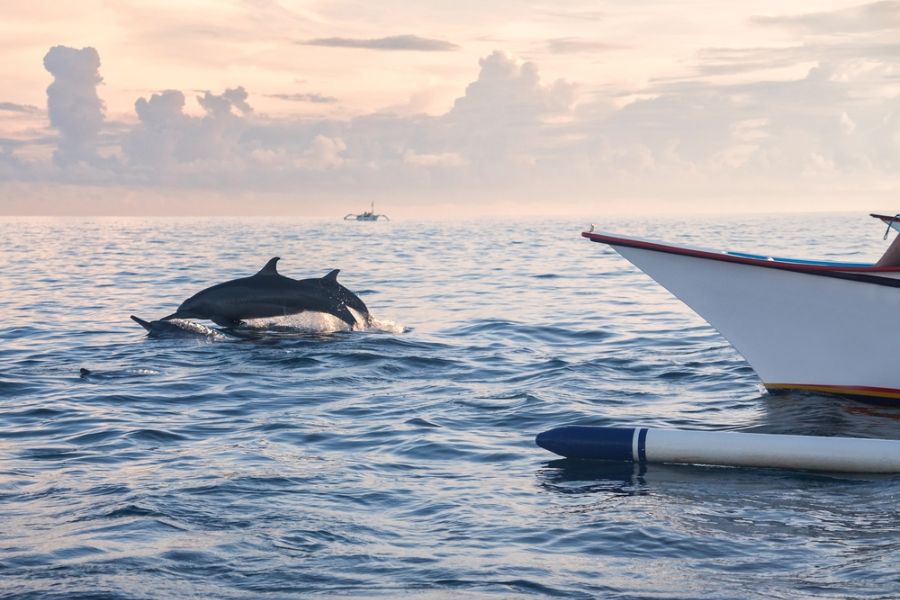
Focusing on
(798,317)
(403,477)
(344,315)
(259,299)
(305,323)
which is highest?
(798,317)

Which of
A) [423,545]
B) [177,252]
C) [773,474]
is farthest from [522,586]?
[177,252]

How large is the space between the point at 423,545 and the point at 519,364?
318 inches

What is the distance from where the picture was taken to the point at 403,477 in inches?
340

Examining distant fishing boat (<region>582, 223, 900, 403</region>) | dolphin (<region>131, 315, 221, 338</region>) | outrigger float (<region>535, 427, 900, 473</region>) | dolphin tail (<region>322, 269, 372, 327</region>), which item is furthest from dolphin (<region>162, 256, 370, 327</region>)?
outrigger float (<region>535, 427, 900, 473</region>)

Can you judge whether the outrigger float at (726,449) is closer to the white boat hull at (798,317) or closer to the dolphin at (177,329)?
the white boat hull at (798,317)

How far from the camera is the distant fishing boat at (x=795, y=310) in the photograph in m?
11.4

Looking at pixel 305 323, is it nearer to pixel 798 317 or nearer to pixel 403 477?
pixel 798 317

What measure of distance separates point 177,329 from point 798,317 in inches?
390

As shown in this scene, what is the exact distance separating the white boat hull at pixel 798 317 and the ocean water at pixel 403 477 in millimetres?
468

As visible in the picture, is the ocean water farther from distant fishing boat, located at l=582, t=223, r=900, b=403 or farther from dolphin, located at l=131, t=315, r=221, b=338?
distant fishing boat, located at l=582, t=223, r=900, b=403

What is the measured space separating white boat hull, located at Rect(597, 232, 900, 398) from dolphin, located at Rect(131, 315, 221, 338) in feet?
25.2

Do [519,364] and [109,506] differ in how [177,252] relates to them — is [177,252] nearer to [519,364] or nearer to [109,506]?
[519,364]

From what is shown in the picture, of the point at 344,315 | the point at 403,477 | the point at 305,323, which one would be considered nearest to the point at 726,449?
the point at 403,477

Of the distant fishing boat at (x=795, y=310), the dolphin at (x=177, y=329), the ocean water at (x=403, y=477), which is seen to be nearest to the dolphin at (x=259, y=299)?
the dolphin at (x=177, y=329)
